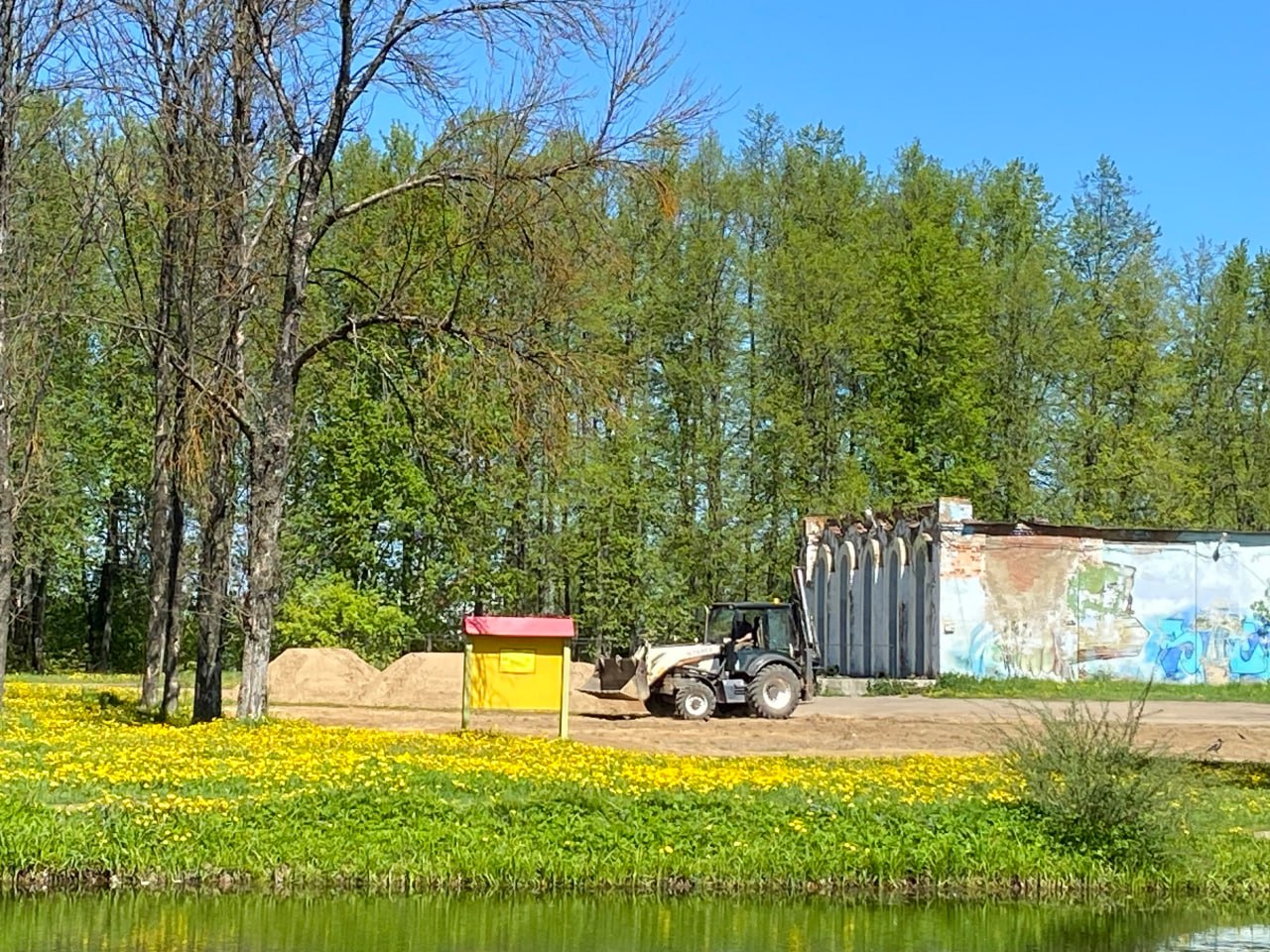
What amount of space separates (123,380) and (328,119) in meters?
26.1

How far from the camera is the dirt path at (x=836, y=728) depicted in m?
24.3

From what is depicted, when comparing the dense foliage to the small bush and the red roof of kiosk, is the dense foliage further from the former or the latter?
the small bush

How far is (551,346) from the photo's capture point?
2395 cm

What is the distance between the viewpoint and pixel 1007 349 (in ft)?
187

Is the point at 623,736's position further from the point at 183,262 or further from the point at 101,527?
Answer: the point at 101,527

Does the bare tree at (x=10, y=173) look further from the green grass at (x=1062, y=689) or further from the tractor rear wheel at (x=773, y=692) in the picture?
the green grass at (x=1062, y=689)

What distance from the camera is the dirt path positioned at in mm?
24281

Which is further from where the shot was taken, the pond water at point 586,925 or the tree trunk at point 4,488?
the tree trunk at point 4,488

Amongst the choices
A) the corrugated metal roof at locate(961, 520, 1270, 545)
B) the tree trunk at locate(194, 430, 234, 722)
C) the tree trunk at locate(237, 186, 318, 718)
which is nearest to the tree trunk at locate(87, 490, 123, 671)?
the corrugated metal roof at locate(961, 520, 1270, 545)

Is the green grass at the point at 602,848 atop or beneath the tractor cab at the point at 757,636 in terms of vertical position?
beneath

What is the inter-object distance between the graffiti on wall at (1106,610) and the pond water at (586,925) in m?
29.3

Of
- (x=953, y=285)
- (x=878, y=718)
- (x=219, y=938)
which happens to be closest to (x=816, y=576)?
(x=953, y=285)

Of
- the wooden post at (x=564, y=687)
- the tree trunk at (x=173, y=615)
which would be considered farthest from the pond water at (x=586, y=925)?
the tree trunk at (x=173, y=615)

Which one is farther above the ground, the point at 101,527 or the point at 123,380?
the point at 123,380
